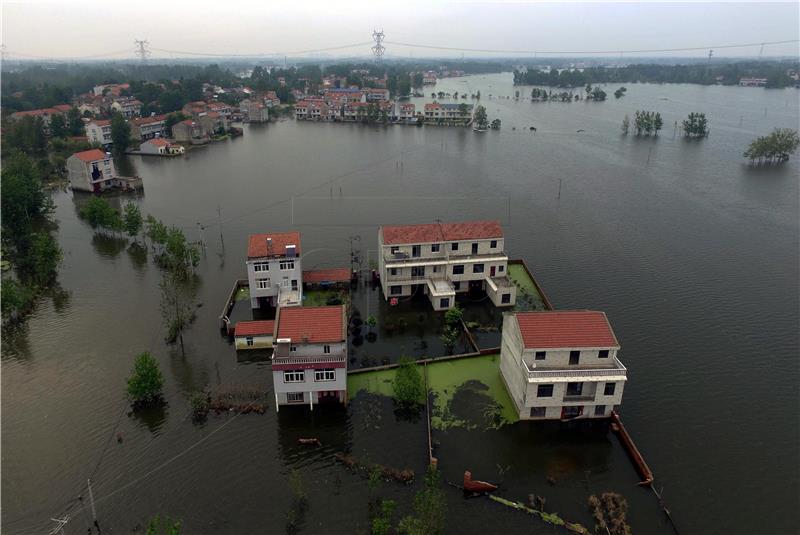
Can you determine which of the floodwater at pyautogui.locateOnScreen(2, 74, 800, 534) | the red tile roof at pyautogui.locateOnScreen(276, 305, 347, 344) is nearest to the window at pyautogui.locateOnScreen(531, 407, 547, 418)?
the floodwater at pyautogui.locateOnScreen(2, 74, 800, 534)

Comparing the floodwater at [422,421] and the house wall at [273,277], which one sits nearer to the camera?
the floodwater at [422,421]

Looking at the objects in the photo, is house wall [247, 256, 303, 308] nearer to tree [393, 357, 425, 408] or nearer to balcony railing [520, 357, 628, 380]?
tree [393, 357, 425, 408]

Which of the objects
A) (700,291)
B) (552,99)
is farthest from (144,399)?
(552,99)

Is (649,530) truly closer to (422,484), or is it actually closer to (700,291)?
(422,484)

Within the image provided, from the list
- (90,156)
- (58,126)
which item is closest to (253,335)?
(90,156)

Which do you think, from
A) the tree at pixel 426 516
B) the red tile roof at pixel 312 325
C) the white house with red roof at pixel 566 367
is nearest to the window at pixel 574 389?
the white house with red roof at pixel 566 367

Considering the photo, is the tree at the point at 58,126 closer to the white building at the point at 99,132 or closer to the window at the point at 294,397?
the white building at the point at 99,132
